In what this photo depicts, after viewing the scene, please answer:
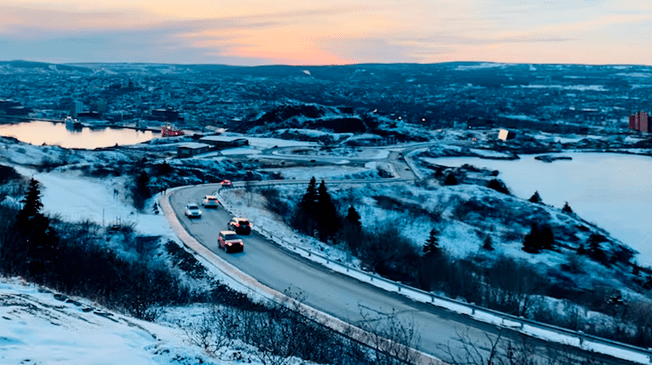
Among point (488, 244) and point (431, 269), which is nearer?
point (431, 269)

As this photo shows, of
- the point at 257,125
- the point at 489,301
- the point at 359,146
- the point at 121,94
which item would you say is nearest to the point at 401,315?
the point at 489,301

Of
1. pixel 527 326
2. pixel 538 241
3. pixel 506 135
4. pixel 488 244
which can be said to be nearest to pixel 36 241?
pixel 527 326

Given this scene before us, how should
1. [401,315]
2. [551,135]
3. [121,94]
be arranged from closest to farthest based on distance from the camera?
[401,315], [551,135], [121,94]

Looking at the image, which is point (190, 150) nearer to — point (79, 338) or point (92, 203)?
point (92, 203)

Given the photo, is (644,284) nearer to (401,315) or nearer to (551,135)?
(401,315)

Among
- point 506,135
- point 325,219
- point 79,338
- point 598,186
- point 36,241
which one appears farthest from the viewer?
point 506,135

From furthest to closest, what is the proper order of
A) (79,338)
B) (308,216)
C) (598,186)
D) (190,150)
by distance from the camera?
(190,150), (598,186), (308,216), (79,338)
